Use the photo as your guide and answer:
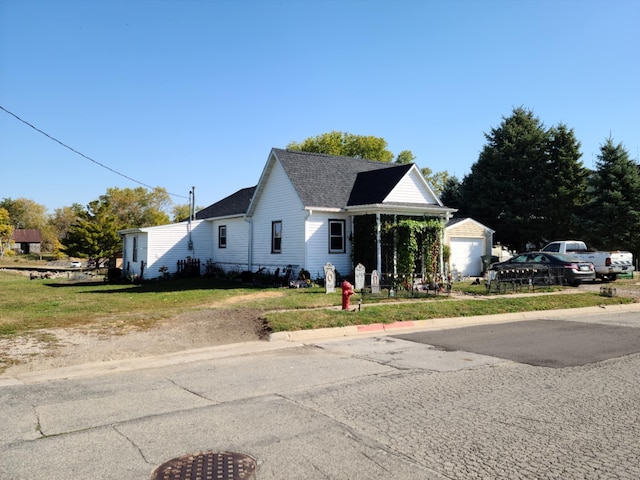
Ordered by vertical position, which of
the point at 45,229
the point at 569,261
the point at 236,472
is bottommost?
the point at 236,472

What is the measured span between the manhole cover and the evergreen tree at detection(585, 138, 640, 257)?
35782mm

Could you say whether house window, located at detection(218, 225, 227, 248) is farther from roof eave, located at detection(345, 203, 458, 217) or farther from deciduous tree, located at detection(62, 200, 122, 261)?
deciduous tree, located at detection(62, 200, 122, 261)

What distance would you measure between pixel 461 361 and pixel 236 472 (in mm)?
5423

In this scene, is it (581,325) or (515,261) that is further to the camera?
(515,261)

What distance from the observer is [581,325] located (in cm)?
1295

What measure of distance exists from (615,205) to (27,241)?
104m

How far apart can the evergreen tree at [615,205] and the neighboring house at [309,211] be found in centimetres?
1666

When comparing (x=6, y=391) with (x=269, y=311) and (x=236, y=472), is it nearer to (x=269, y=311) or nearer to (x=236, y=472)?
(x=236, y=472)

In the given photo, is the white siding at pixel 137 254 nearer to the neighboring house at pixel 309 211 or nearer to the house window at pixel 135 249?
the house window at pixel 135 249

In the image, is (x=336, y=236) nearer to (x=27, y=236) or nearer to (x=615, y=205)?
(x=615, y=205)

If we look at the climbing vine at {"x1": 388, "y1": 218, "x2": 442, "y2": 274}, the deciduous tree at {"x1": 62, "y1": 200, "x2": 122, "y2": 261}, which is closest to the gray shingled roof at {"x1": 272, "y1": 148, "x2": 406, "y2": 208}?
the climbing vine at {"x1": 388, "y1": 218, "x2": 442, "y2": 274}

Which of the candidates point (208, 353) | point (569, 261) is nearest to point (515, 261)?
point (569, 261)

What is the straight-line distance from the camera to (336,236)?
2297cm

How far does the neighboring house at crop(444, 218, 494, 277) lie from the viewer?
27.0 metres
